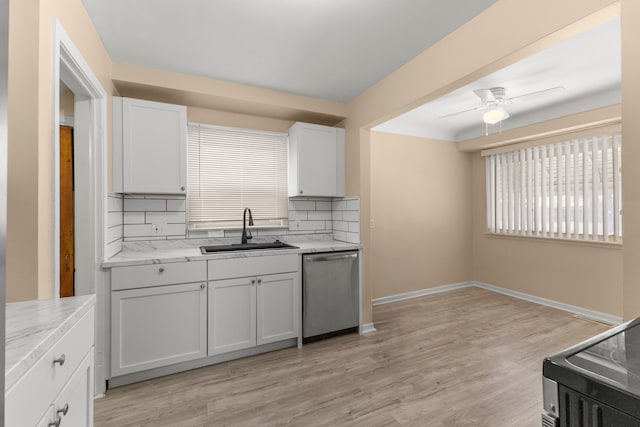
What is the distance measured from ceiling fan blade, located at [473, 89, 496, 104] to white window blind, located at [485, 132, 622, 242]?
1.38 m

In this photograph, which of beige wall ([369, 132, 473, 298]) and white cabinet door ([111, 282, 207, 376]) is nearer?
white cabinet door ([111, 282, 207, 376])

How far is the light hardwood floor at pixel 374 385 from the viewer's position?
69.9 inches

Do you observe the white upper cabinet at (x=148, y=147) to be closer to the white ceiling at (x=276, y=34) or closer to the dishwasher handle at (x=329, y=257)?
the white ceiling at (x=276, y=34)

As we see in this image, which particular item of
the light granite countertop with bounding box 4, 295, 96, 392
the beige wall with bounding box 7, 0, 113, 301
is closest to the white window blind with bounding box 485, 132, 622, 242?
the light granite countertop with bounding box 4, 295, 96, 392

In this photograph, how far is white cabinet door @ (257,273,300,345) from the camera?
2.54 meters

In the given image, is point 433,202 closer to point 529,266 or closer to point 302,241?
point 529,266

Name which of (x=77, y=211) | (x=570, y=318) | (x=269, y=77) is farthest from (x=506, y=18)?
(x=570, y=318)

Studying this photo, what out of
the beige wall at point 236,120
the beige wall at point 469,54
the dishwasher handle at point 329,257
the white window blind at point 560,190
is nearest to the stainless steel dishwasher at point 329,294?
the dishwasher handle at point 329,257

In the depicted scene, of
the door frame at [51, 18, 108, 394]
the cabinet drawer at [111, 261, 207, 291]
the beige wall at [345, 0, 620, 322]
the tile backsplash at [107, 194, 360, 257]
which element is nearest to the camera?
the beige wall at [345, 0, 620, 322]

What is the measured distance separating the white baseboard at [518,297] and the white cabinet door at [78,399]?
315 centimetres

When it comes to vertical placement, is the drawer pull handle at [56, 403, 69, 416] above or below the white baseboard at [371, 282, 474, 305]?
above

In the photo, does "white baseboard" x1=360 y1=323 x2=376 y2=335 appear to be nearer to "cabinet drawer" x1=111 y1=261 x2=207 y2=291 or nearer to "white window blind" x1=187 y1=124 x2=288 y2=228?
"white window blind" x1=187 y1=124 x2=288 y2=228

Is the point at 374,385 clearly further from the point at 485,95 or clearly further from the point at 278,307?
the point at 485,95

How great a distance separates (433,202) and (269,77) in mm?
3110
